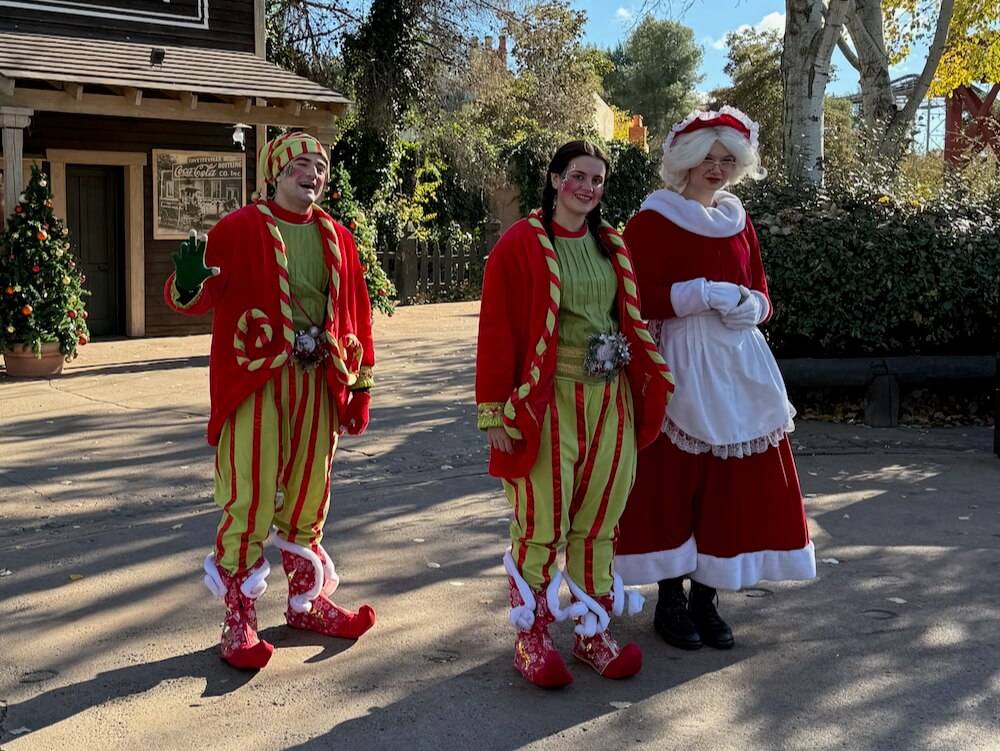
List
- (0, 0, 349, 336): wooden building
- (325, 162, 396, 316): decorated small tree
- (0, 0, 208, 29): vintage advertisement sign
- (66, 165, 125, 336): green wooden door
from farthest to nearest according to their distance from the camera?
(66, 165, 125, 336): green wooden door < (0, 0, 208, 29): vintage advertisement sign < (325, 162, 396, 316): decorated small tree < (0, 0, 349, 336): wooden building

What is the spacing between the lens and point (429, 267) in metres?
20.3

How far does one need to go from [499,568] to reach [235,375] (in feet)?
5.86

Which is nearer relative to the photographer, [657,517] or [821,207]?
[657,517]

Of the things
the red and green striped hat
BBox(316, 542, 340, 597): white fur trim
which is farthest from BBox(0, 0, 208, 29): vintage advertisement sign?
BBox(316, 542, 340, 597): white fur trim

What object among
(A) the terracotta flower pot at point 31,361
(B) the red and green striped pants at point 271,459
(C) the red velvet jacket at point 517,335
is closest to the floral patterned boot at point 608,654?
(C) the red velvet jacket at point 517,335

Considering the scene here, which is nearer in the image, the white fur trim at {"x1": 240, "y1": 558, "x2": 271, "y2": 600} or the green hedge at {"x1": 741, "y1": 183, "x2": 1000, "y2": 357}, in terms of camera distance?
the white fur trim at {"x1": 240, "y1": 558, "x2": 271, "y2": 600}

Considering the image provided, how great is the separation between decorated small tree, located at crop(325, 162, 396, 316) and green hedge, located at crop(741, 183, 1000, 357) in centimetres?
531

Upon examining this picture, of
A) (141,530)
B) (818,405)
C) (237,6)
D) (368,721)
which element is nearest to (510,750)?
(368,721)

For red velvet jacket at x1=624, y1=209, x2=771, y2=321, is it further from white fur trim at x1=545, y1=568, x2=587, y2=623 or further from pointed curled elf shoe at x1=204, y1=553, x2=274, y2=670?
pointed curled elf shoe at x1=204, y1=553, x2=274, y2=670

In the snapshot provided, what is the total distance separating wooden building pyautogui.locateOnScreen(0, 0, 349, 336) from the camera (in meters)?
12.6

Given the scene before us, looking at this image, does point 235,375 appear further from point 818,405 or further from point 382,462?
point 818,405

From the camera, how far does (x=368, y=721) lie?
3514 mm

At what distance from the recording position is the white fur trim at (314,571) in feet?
13.5

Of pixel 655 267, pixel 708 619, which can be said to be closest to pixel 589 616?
pixel 708 619
